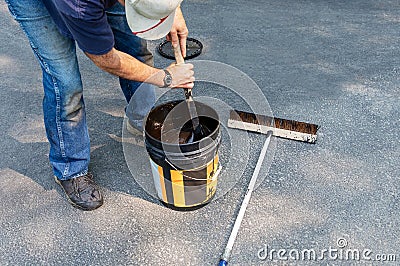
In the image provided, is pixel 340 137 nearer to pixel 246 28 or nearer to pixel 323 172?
pixel 323 172

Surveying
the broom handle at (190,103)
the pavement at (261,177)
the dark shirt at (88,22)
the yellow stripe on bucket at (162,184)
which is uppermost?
the dark shirt at (88,22)

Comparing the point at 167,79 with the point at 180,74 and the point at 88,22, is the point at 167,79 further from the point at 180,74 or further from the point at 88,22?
the point at 88,22

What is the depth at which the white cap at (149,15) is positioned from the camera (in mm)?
1354

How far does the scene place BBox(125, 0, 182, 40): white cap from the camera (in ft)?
4.44

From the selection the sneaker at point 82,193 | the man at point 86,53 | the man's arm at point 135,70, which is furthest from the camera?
the sneaker at point 82,193

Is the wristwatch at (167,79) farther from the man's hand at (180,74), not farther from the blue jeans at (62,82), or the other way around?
the blue jeans at (62,82)

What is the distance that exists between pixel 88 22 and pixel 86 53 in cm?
17

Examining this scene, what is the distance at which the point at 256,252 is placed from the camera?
1.98 metres

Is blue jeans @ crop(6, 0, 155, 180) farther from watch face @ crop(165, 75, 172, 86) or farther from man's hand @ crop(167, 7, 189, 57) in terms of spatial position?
watch face @ crop(165, 75, 172, 86)

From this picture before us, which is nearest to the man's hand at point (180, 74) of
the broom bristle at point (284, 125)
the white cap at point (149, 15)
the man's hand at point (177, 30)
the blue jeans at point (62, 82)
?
the man's hand at point (177, 30)

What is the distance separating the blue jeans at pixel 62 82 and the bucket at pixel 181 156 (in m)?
0.38

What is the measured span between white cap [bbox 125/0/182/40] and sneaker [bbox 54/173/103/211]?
104cm

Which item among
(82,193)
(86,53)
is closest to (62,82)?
(86,53)

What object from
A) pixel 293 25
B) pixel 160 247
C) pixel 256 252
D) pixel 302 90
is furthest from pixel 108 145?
pixel 293 25
